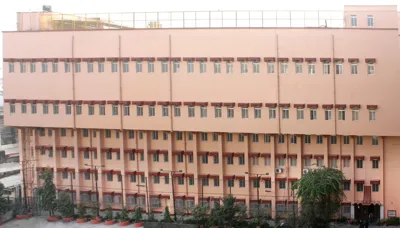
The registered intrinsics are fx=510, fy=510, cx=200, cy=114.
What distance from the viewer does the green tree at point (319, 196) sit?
85.7ft

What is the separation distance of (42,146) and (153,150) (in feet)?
25.0

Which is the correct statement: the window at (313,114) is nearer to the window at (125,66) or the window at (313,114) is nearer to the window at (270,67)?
the window at (270,67)

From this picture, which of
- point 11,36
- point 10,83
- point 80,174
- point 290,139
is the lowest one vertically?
point 80,174

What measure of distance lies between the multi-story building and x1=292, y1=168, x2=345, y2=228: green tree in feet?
8.51

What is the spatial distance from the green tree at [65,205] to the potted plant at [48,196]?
0.37m

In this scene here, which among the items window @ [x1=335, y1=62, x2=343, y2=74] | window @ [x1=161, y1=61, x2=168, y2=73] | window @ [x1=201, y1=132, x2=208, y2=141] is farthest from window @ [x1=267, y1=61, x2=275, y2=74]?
window @ [x1=161, y1=61, x2=168, y2=73]

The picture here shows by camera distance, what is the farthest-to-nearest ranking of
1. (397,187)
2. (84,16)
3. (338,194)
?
1. (84,16)
2. (397,187)
3. (338,194)

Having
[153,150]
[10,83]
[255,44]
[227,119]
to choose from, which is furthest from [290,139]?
[10,83]

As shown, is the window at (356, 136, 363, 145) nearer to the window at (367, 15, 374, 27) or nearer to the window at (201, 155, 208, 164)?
the window at (367, 15, 374, 27)

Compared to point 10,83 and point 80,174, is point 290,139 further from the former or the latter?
point 10,83

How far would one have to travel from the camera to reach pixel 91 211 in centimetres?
3167

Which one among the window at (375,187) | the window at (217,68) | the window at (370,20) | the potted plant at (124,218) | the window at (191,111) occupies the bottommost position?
the potted plant at (124,218)

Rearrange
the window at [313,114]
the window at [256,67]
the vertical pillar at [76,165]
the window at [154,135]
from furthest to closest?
the vertical pillar at [76,165], the window at [154,135], the window at [256,67], the window at [313,114]

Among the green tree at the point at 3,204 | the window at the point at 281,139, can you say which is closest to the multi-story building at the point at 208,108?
the window at the point at 281,139
